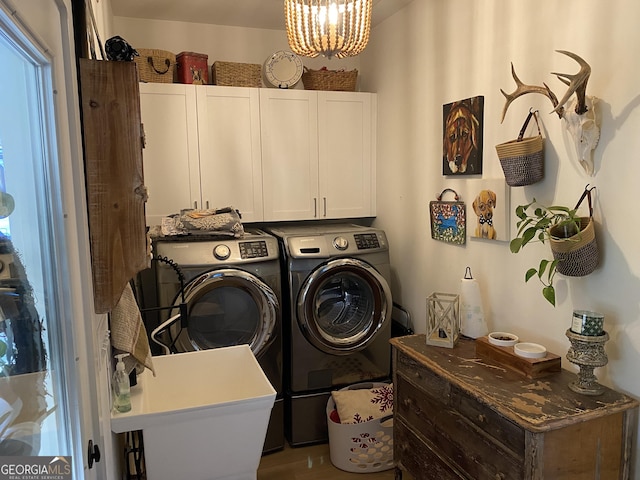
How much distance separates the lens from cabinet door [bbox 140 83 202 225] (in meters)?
2.99

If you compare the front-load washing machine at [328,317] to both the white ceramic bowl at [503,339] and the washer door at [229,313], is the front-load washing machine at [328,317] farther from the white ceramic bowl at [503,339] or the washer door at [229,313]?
the white ceramic bowl at [503,339]

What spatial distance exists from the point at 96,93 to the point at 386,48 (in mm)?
2517

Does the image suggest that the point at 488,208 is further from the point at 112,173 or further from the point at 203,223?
the point at 112,173

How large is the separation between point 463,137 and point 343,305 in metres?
1.25

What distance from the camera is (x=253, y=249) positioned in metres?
2.85

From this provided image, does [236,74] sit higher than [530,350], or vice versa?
[236,74]

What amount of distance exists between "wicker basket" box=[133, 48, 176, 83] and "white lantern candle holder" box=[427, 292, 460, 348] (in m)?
2.06

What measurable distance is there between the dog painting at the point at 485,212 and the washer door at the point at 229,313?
119cm

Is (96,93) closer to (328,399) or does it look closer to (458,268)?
(458,268)

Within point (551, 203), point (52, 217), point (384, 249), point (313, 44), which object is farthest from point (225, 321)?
point (52, 217)

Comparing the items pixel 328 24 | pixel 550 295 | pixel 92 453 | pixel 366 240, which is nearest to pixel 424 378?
pixel 550 295

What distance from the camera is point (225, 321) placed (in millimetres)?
2863

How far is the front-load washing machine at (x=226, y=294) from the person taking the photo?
271 cm

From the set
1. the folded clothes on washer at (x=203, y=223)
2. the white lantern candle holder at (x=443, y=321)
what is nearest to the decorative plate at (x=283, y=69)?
the folded clothes on washer at (x=203, y=223)
